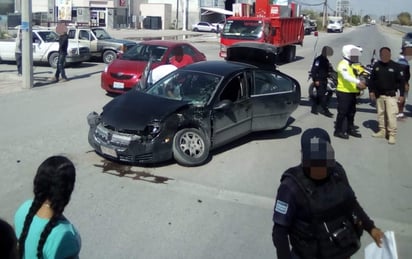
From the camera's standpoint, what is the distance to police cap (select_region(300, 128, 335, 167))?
2701mm

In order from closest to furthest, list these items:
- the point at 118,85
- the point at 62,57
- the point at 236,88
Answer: the point at 236,88, the point at 118,85, the point at 62,57

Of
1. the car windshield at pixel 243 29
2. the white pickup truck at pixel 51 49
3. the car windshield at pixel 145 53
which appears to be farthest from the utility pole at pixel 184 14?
the car windshield at pixel 145 53

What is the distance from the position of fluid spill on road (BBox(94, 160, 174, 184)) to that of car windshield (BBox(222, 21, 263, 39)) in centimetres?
1713

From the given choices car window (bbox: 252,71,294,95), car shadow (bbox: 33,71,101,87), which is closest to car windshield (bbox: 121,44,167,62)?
car shadow (bbox: 33,71,101,87)

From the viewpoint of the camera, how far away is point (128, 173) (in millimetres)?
7156

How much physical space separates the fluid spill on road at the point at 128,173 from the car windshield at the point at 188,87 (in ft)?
4.84

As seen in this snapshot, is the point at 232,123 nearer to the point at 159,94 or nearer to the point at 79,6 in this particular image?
the point at 159,94

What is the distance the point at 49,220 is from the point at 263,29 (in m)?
21.9

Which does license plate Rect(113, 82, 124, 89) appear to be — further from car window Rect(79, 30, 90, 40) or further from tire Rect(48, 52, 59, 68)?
car window Rect(79, 30, 90, 40)

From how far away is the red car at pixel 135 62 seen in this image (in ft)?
44.7

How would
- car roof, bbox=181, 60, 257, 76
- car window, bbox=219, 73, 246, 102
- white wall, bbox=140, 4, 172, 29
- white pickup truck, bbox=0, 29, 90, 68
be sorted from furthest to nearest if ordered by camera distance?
white wall, bbox=140, 4, 172, 29 < white pickup truck, bbox=0, 29, 90, 68 < car roof, bbox=181, 60, 257, 76 < car window, bbox=219, 73, 246, 102

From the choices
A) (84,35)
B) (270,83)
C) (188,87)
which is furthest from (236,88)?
(84,35)

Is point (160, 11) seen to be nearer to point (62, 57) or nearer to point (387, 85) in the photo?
point (62, 57)

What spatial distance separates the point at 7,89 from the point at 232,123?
9.11 metres
